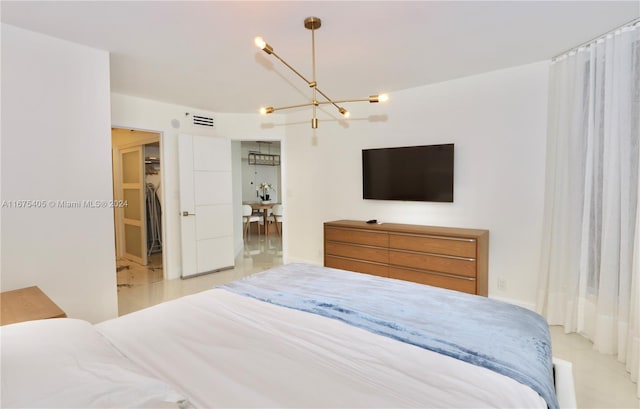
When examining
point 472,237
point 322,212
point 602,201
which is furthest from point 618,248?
point 322,212

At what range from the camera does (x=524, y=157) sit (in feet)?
11.2

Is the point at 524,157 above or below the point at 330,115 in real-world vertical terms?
below

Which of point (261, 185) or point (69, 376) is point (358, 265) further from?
point (261, 185)

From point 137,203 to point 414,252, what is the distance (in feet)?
15.3

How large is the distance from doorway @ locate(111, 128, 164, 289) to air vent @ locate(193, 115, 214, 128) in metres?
0.62

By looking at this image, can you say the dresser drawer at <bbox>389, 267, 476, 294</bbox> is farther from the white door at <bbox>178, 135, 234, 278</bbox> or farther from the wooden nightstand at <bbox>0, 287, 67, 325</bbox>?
the wooden nightstand at <bbox>0, 287, 67, 325</bbox>

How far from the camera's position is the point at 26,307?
81.7 inches

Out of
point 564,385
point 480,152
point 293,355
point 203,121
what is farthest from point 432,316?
point 203,121

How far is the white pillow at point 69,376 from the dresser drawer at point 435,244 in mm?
2999

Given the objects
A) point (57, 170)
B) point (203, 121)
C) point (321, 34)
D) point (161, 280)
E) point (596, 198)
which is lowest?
point (161, 280)

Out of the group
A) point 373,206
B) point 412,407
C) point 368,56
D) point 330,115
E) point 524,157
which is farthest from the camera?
point 330,115

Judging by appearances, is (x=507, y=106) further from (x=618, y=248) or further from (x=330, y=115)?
(x=330, y=115)

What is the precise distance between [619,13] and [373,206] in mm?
2944

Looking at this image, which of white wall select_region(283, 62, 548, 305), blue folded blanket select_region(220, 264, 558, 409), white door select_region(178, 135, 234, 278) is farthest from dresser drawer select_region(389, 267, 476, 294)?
white door select_region(178, 135, 234, 278)
